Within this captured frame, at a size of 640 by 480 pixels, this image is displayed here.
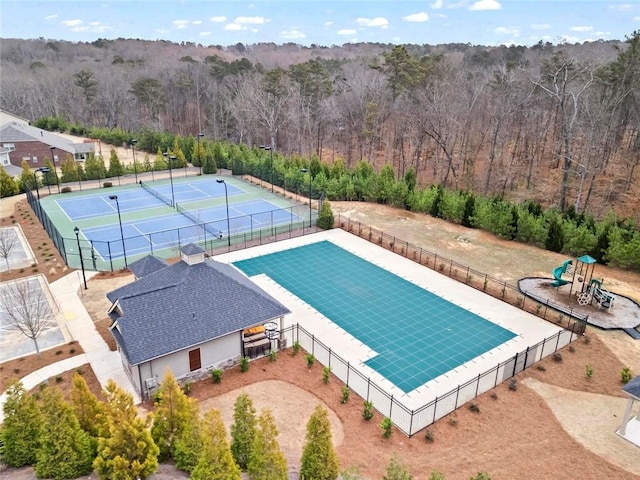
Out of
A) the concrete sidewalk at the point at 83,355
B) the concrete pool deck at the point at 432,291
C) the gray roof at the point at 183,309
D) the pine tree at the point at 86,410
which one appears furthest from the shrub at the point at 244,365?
the pine tree at the point at 86,410

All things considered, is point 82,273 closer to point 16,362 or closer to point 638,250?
point 16,362

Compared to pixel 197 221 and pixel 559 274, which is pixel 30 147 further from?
pixel 559 274

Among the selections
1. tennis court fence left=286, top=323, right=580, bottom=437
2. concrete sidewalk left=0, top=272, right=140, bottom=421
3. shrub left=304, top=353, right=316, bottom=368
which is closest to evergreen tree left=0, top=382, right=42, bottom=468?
concrete sidewalk left=0, top=272, right=140, bottom=421

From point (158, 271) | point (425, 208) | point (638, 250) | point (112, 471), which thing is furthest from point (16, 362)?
point (638, 250)

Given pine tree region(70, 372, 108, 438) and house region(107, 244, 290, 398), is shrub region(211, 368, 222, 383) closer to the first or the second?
house region(107, 244, 290, 398)

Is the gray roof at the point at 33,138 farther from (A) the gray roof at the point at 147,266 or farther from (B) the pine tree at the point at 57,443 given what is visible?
(B) the pine tree at the point at 57,443

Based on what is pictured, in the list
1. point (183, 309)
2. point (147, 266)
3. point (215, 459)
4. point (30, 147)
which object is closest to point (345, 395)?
point (183, 309)
